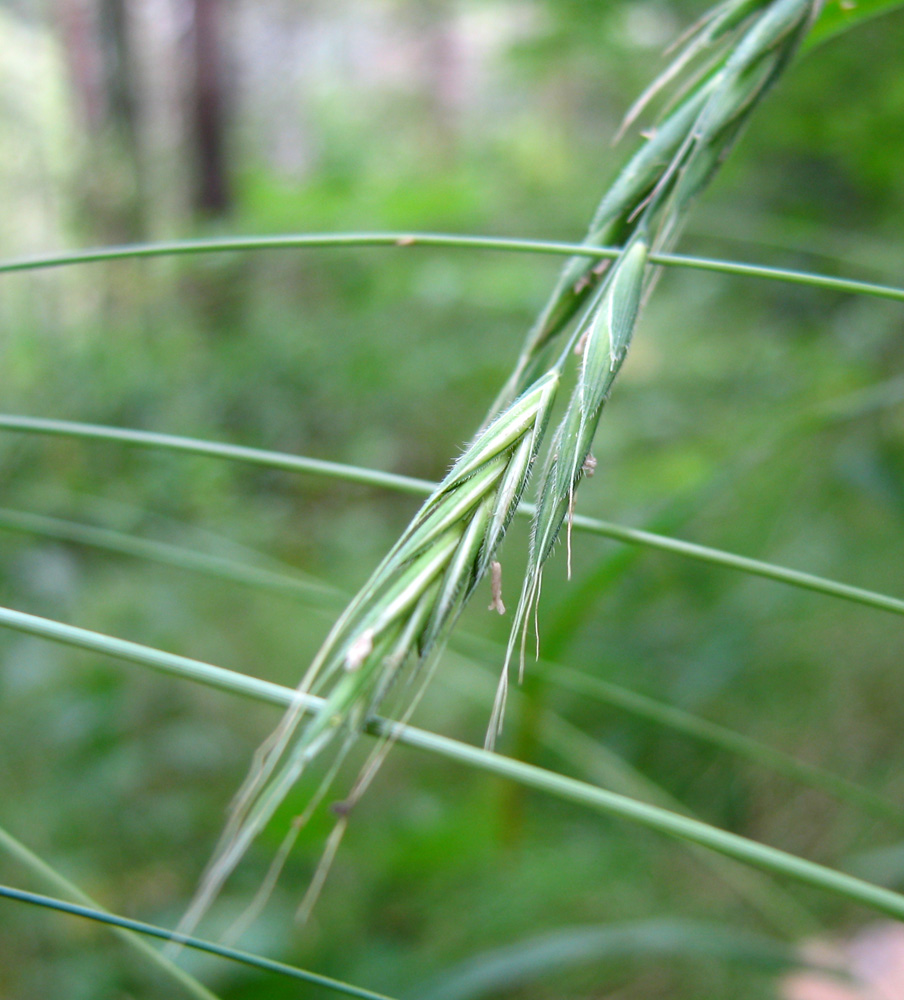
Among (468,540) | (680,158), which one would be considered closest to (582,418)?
(468,540)

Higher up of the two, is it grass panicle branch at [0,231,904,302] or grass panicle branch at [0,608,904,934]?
grass panicle branch at [0,231,904,302]

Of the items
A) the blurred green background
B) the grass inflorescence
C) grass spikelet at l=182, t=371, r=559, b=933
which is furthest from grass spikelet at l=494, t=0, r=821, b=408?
the blurred green background

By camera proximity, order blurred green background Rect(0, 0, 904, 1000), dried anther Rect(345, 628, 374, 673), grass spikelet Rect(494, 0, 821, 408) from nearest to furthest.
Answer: dried anther Rect(345, 628, 374, 673) → grass spikelet Rect(494, 0, 821, 408) → blurred green background Rect(0, 0, 904, 1000)

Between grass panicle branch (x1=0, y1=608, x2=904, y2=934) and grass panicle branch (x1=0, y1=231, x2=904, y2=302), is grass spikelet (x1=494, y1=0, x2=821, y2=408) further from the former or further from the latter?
grass panicle branch (x1=0, y1=608, x2=904, y2=934)

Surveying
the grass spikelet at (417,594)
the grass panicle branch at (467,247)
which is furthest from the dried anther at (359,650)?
the grass panicle branch at (467,247)

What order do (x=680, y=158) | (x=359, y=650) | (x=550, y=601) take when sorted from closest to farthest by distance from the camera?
(x=359, y=650)
(x=680, y=158)
(x=550, y=601)

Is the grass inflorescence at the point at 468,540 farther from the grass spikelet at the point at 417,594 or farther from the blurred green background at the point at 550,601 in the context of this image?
the blurred green background at the point at 550,601

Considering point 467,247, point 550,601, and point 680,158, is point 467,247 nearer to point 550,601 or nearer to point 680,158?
point 680,158
